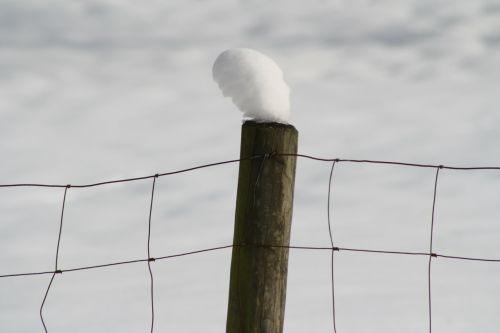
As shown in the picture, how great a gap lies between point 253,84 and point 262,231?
29.2 inches

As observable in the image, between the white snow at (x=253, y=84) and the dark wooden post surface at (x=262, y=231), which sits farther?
the white snow at (x=253, y=84)

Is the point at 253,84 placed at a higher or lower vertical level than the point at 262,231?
higher

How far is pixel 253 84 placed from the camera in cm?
438

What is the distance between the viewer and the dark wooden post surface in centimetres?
428

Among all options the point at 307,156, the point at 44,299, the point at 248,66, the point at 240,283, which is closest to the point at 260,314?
the point at 240,283

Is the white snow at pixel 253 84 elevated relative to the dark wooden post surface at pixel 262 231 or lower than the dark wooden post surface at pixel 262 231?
elevated

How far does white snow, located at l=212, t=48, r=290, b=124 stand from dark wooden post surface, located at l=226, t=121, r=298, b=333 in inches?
2.8

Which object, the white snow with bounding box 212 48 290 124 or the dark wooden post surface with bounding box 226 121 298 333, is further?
the white snow with bounding box 212 48 290 124

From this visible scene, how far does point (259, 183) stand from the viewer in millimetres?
4332

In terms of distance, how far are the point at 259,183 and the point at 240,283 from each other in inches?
19.9

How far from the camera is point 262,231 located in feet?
14.1

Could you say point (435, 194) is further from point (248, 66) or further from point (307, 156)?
point (248, 66)

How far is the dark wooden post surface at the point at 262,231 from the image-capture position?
4277mm

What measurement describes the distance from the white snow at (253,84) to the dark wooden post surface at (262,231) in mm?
71
